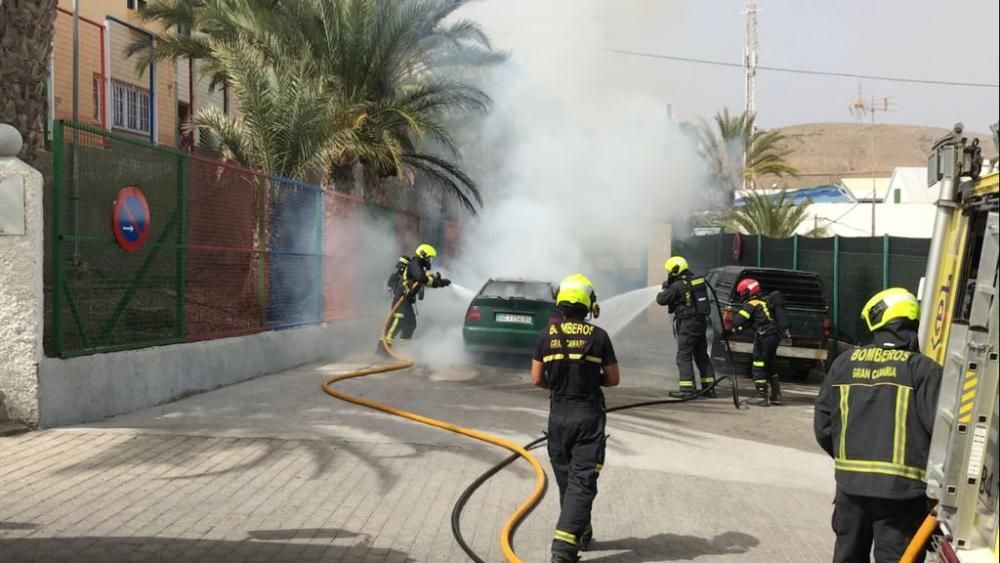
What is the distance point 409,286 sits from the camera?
Result: 45.5 feet

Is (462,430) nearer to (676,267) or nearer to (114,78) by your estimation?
(676,267)

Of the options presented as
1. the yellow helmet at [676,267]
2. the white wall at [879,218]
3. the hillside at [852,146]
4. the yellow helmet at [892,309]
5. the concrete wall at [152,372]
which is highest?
the hillside at [852,146]

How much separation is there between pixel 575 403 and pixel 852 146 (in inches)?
6223

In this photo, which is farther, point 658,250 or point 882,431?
point 658,250

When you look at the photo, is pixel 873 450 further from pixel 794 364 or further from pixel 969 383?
pixel 794 364

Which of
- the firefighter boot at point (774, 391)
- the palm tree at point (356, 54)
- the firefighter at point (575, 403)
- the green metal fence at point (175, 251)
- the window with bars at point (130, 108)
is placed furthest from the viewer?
the window with bars at point (130, 108)

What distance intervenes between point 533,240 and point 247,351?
11017 mm

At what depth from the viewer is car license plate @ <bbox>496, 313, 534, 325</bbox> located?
1350 centimetres

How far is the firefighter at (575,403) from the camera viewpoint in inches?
200

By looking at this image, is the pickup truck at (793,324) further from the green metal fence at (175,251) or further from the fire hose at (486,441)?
the green metal fence at (175,251)

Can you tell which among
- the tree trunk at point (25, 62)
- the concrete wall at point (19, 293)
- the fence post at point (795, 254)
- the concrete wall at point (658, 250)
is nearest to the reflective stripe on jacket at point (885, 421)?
the concrete wall at point (19, 293)

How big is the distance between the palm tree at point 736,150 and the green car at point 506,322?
75.4 feet

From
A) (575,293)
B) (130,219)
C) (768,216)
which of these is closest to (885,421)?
(575,293)

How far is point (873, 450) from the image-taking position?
4.01 m
